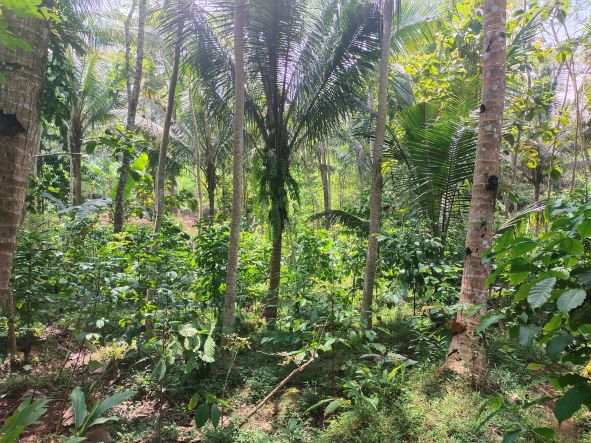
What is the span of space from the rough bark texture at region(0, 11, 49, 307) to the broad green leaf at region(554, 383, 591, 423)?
2012 mm

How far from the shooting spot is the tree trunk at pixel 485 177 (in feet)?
11.3

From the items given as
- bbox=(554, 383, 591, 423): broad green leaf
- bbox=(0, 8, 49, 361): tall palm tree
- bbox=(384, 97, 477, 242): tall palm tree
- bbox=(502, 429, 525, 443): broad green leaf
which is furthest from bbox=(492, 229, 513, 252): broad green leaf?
bbox=(384, 97, 477, 242): tall palm tree

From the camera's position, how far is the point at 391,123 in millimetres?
7129

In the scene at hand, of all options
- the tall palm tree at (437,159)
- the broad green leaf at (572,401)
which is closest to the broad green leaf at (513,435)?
the broad green leaf at (572,401)

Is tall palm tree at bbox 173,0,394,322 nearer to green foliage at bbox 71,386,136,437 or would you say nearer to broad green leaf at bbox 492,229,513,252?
green foliage at bbox 71,386,136,437

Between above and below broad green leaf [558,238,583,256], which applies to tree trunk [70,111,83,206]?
above

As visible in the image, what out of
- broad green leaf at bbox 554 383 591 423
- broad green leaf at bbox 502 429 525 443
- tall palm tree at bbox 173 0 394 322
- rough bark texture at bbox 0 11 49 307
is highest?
tall palm tree at bbox 173 0 394 322

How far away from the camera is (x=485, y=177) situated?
11.4 ft

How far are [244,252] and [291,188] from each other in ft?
4.23

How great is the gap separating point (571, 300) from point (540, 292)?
2.7 inches

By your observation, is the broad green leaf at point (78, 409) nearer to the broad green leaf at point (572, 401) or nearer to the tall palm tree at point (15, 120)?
the tall palm tree at point (15, 120)

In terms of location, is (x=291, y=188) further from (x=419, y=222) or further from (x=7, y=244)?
(x=7, y=244)

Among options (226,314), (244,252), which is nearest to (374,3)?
(244,252)

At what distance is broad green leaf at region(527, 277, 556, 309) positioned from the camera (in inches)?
38.0
